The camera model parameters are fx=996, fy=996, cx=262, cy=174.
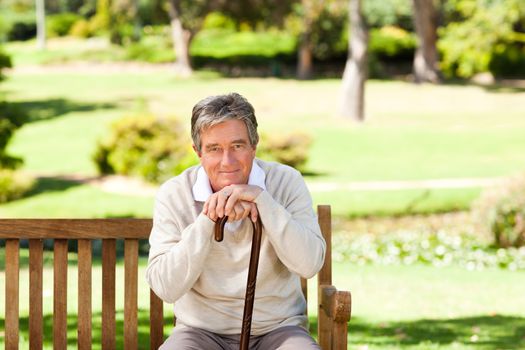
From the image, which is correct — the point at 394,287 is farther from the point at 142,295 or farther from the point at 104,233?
the point at 104,233

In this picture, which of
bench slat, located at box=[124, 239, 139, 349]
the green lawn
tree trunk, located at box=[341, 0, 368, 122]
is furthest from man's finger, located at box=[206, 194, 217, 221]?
tree trunk, located at box=[341, 0, 368, 122]

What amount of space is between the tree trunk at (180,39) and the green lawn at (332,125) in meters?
0.75

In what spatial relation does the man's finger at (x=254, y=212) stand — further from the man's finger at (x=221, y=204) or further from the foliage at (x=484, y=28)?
the foliage at (x=484, y=28)

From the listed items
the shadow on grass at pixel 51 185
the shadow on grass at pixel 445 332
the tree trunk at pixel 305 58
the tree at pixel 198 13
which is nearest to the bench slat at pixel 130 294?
the shadow on grass at pixel 445 332

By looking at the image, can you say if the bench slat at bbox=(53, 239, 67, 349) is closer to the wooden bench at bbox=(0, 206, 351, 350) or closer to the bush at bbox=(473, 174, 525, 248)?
the wooden bench at bbox=(0, 206, 351, 350)

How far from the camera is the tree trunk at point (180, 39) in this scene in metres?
41.7

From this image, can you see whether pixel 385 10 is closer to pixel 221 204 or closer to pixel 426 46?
pixel 426 46

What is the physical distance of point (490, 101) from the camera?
1396 inches

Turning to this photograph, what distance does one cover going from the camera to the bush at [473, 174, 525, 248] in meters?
12.1

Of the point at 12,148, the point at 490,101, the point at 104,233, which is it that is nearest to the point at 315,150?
the point at 12,148

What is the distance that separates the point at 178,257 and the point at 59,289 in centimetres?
72

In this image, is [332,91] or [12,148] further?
[332,91]

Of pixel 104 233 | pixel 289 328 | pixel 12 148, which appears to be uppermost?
pixel 104 233

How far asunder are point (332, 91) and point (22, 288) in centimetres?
3095
